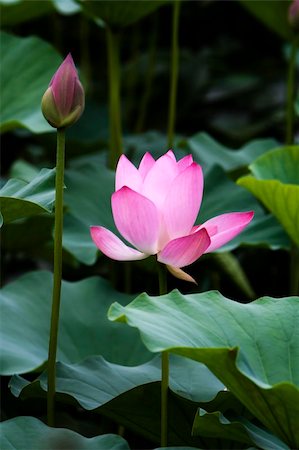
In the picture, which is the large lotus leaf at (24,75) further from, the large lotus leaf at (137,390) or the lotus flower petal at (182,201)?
the lotus flower petal at (182,201)

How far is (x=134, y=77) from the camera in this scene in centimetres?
306

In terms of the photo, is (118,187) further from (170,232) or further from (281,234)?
(281,234)

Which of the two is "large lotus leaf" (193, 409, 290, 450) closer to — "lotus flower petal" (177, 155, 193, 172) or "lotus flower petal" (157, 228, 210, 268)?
"lotus flower petal" (157, 228, 210, 268)

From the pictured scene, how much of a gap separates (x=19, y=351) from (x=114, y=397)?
30 centimetres

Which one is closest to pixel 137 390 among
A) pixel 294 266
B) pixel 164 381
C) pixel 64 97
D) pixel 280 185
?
pixel 164 381

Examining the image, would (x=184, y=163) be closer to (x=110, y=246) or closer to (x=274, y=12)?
(x=110, y=246)

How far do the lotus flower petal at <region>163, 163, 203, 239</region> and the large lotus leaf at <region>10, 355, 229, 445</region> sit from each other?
22 cm

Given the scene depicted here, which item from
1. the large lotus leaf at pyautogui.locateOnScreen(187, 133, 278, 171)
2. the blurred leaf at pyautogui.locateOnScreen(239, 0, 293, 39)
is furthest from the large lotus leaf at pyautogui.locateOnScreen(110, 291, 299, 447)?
the blurred leaf at pyautogui.locateOnScreen(239, 0, 293, 39)

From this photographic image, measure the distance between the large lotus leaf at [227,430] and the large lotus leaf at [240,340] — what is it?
2 cm

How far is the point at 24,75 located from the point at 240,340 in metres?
1.24

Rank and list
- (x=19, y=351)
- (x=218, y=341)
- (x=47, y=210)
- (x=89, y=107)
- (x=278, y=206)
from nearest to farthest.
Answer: (x=218, y=341) → (x=47, y=210) → (x=19, y=351) → (x=278, y=206) → (x=89, y=107)

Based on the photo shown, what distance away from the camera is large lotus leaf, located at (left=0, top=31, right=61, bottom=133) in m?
1.94

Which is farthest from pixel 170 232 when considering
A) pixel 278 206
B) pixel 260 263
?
pixel 260 263

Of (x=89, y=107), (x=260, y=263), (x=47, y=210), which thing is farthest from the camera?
(x=89, y=107)
